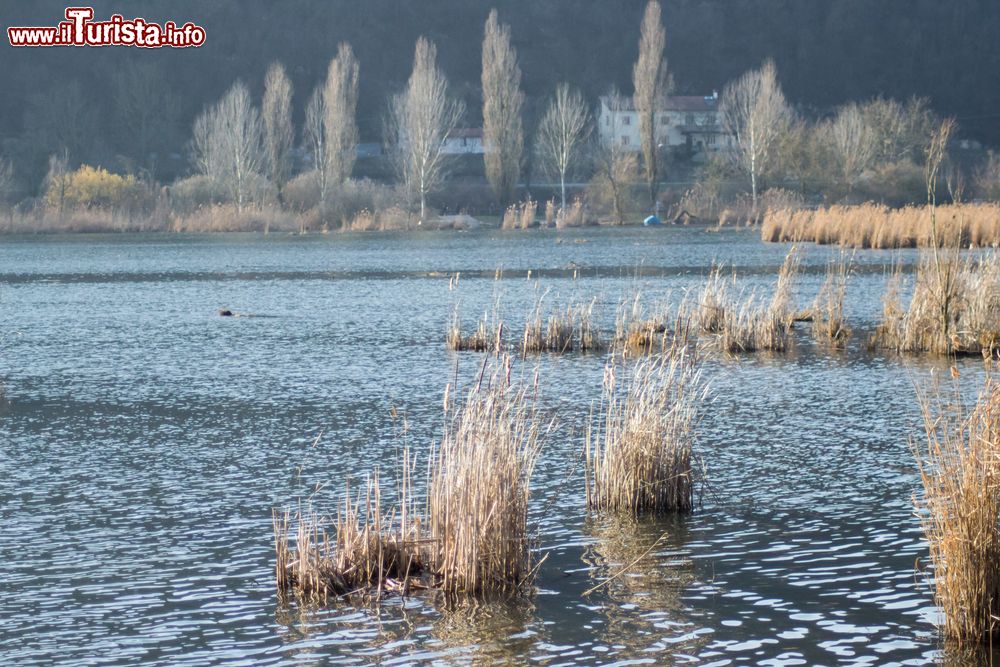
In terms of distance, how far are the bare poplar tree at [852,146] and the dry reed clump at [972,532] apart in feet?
206

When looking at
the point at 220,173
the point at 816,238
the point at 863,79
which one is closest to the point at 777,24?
the point at 863,79

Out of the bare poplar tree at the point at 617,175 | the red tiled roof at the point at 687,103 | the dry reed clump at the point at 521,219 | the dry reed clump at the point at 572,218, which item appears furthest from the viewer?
the red tiled roof at the point at 687,103

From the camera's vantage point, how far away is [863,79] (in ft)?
407

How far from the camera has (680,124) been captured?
10500 centimetres

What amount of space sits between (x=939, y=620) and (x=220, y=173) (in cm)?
6483

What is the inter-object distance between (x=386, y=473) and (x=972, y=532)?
5.36 metres

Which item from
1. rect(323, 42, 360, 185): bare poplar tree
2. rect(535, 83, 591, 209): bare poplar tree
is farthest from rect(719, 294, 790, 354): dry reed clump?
rect(535, 83, 591, 209): bare poplar tree

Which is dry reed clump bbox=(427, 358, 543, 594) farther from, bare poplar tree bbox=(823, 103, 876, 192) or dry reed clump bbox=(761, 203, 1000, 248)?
bare poplar tree bbox=(823, 103, 876, 192)

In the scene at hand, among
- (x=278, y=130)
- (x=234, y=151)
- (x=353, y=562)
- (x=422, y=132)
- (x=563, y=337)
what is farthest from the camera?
(x=234, y=151)

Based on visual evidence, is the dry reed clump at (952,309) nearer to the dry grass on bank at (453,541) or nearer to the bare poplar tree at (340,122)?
the dry grass on bank at (453,541)

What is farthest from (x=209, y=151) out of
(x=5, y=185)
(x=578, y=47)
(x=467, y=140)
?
(x=578, y=47)

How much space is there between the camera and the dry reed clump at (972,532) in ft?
20.6

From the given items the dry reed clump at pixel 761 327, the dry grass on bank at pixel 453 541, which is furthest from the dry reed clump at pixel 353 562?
the dry reed clump at pixel 761 327

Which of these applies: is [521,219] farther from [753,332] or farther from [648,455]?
[648,455]
